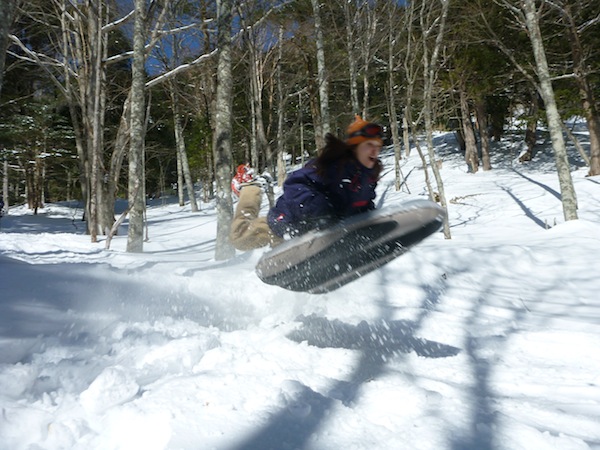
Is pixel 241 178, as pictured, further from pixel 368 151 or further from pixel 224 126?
pixel 224 126

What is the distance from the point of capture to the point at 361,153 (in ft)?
10.4

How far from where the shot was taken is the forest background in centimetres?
812

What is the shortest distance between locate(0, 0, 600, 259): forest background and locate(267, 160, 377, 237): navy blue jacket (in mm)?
2675

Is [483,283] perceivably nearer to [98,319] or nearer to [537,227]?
[98,319]

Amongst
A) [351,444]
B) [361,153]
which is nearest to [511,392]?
[351,444]

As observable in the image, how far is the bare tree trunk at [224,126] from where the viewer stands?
6.18 metres

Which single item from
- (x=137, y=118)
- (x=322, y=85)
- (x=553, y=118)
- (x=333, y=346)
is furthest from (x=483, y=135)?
(x=333, y=346)

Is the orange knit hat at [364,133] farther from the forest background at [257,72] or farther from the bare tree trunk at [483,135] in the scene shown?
the bare tree trunk at [483,135]

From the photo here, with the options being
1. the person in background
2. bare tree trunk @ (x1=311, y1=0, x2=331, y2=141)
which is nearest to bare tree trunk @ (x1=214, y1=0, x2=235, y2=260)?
the person in background

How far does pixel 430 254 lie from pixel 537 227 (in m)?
6.22

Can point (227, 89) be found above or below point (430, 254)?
above

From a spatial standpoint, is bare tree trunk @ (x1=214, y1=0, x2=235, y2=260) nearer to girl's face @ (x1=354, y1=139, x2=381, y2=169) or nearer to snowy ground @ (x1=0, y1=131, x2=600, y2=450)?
snowy ground @ (x1=0, y1=131, x2=600, y2=450)

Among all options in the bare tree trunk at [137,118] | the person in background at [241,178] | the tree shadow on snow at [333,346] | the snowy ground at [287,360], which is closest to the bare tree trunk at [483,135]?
the snowy ground at [287,360]

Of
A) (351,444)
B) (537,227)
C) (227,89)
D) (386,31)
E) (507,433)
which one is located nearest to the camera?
(351,444)
